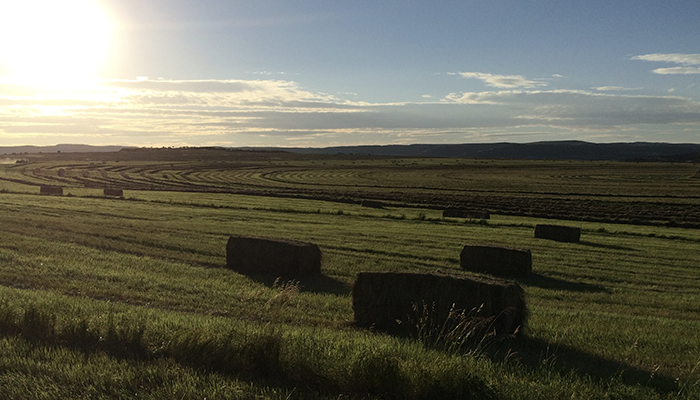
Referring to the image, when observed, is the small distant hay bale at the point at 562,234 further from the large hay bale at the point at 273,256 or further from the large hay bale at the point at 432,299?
the large hay bale at the point at 432,299

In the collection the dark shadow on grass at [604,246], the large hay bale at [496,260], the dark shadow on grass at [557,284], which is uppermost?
the large hay bale at [496,260]

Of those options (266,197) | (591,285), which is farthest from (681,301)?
(266,197)

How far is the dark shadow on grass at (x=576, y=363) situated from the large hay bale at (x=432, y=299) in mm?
375

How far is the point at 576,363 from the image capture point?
6820 millimetres

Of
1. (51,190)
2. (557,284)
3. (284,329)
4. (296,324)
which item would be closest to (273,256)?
(296,324)

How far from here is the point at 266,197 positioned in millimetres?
51594

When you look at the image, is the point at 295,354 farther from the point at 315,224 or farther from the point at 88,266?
the point at 315,224

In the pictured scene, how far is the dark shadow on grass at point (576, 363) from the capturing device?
588 cm

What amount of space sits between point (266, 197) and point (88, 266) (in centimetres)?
3811

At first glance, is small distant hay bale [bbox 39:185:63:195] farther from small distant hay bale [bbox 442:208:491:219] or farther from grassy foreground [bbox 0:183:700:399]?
small distant hay bale [bbox 442:208:491:219]

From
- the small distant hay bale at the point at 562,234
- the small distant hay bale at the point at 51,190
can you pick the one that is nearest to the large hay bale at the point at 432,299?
the small distant hay bale at the point at 562,234

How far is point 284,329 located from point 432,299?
248 cm

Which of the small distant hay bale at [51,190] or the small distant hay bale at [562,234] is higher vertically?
the small distant hay bale at [51,190]

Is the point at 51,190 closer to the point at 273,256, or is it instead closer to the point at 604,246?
the point at 273,256
